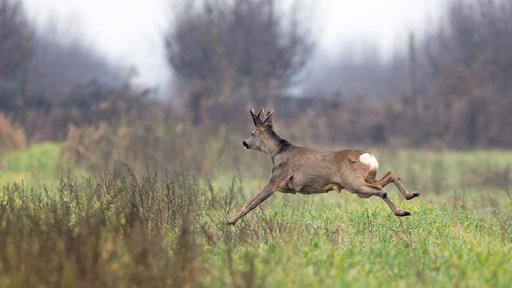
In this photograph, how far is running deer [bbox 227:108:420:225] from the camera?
1048 centimetres

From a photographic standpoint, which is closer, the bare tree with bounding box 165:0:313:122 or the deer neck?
the deer neck

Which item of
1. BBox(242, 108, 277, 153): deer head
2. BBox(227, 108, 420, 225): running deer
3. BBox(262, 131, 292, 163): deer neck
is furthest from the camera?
BBox(242, 108, 277, 153): deer head

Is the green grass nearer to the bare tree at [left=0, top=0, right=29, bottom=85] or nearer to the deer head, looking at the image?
the deer head

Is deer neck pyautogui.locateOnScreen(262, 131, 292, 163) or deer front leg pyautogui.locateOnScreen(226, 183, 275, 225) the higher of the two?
deer neck pyautogui.locateOnScreen(262, 131, 292, 163)

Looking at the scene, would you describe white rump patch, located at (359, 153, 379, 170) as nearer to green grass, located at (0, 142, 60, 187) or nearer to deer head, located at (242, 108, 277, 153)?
deer head, located at (242, 108, 277, 153)

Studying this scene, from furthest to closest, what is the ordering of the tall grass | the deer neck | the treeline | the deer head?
the treeline < the deer head < the deer neck < the tall grass

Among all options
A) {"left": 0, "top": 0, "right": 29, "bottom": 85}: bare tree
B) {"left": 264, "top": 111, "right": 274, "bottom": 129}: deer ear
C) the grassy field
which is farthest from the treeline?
the grassy field

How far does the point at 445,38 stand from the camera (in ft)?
149

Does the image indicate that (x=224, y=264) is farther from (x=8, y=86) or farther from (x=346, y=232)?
(x=8, y=86)

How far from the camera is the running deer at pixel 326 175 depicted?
10.5 metres

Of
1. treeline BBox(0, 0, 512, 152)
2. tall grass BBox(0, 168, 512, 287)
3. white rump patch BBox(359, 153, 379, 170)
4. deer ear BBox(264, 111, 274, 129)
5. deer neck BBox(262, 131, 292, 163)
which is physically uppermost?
treeline BBox(0, 0, 512, 152)

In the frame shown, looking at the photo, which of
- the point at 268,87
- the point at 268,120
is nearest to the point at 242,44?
the point at 268,87

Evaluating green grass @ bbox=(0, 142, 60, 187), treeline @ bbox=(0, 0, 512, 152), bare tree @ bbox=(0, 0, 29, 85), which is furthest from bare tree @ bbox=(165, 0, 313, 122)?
green grass @ bbox=(0, 142, 60, 187)

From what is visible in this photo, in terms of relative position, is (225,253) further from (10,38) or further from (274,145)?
(10,38)
